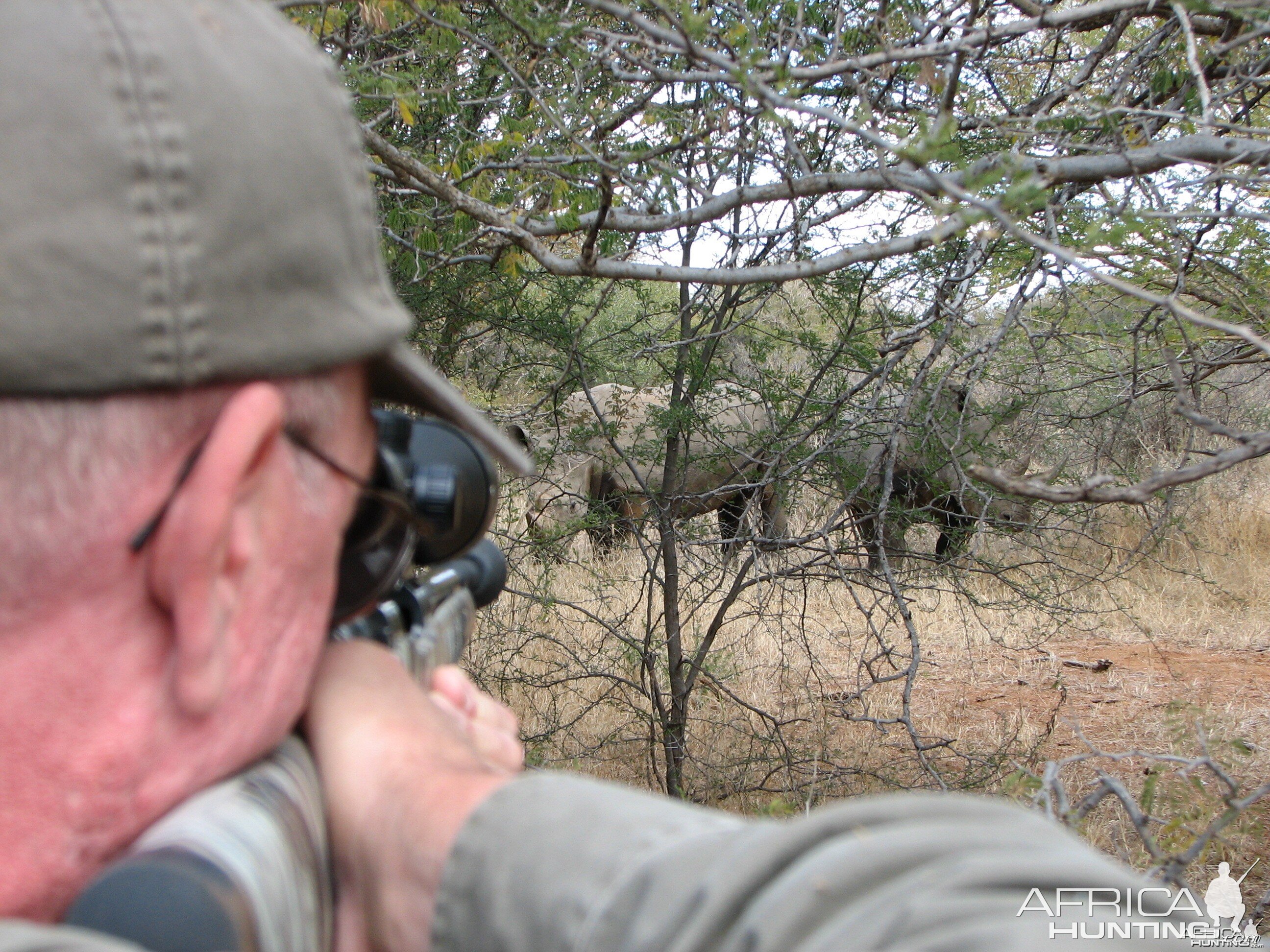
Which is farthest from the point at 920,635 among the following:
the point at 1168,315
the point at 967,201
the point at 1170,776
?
the point at 967,201

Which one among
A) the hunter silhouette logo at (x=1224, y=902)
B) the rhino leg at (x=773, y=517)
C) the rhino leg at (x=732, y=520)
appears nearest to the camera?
the hunter silhouette logo at (x=1224, y=902)

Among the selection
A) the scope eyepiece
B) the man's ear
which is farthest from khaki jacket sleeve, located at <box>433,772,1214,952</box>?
the scope eyepiece

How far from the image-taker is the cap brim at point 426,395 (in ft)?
2.95

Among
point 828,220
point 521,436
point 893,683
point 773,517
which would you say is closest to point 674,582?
point 773,517

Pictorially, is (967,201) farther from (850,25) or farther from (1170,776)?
(1170,776)

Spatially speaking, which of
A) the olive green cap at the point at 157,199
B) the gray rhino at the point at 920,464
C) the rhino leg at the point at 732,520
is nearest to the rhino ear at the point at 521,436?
the rhino leg at the point at 732,520

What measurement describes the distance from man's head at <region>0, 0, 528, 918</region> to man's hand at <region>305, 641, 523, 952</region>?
109mm

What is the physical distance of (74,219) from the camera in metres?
0.67

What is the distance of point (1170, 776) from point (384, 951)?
4032 mm

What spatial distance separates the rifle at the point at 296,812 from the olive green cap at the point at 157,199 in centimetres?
24

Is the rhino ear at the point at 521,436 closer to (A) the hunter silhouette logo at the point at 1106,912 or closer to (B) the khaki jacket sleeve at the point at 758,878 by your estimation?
(B) the khaki jacket sleeve at the point at 758,878

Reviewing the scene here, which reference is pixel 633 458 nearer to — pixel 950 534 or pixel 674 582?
pixel 674 582

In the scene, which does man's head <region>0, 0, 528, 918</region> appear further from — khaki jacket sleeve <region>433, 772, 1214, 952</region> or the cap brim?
khaki jacket sleeve <region>433, 772, 1214, 952</region>

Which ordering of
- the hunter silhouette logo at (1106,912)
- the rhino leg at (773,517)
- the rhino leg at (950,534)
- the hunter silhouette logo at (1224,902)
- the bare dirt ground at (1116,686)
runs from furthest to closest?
the bare dirt ground at (1116,686)
the rhino leg at (773,517)
the rhino leg at (950,534)
the hunter silhouette logo at (1224,902)
the hunter silhouette logo at (1106,912)
